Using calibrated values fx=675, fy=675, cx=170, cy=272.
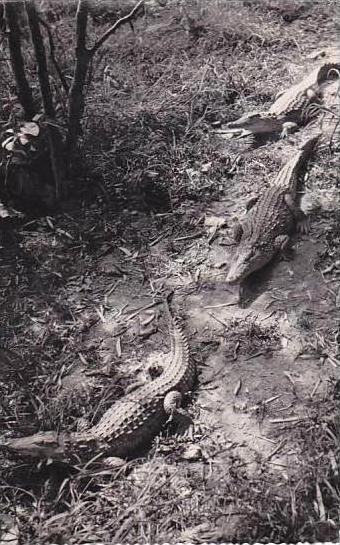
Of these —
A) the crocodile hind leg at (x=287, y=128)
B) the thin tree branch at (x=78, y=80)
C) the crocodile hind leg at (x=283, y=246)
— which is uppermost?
the thin tree branch at (x=78, y=80)

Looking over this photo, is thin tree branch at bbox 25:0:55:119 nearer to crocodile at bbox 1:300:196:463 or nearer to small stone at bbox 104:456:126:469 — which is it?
crocodile at bbox 1:300:196:463

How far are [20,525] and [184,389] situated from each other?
107 centimetres

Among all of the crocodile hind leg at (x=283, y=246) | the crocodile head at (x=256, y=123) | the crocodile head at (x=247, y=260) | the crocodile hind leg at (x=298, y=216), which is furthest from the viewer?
the crocodile head at (x=256, y=123)

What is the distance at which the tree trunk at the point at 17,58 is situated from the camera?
182 inches

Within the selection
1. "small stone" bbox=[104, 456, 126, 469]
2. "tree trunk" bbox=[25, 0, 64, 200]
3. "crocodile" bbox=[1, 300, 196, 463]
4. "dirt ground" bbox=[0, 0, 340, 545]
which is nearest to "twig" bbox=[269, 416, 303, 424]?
"dirt ground" bbox=[0, 0, 340, 545]

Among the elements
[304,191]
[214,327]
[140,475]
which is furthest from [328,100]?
[140,475]

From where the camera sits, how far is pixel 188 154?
5191 millimetres

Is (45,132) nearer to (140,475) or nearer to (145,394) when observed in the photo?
(145,394)

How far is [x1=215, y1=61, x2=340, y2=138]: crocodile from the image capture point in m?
5.33

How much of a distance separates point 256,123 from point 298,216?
110 centimetres

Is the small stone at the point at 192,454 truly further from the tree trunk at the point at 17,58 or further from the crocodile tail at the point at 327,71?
the crocodile tail at the point at 327,71

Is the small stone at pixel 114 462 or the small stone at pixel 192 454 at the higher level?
the small stone at pixel 192 454

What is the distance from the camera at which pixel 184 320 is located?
13.4 ft

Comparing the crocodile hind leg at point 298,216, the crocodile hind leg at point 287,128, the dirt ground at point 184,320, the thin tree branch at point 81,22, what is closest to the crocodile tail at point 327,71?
the dirt ground at point 184,320
